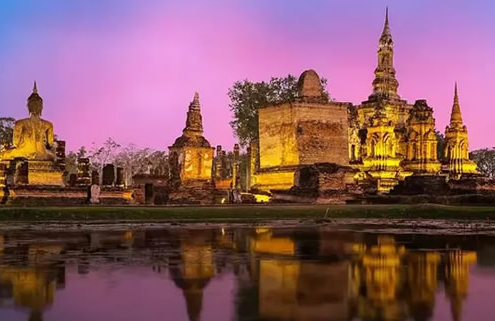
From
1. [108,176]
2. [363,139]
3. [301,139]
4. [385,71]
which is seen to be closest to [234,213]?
[301,139]

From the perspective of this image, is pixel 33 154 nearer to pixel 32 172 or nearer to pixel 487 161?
pixel 32 172

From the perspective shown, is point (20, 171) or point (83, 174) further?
point (83, 174)

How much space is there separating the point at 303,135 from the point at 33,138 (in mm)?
13824

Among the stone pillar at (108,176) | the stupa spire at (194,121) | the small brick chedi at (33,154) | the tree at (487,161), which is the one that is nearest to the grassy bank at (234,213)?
the small brick chedi at (33,154)

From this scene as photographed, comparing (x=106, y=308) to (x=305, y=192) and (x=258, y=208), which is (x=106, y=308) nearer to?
(x=258, y=208)

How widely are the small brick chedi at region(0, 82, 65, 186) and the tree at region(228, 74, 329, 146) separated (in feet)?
84.7

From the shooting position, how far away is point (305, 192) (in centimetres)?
3061

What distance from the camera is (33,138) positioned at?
31.4 meters

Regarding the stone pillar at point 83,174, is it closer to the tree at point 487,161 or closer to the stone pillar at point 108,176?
the stone pillar at point 108,176

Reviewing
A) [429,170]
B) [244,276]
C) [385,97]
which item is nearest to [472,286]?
[244,276]

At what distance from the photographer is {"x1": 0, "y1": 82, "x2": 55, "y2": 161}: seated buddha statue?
1226 inches

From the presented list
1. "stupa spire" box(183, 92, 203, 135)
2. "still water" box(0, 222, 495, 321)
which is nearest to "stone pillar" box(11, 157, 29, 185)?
"stupa spire" box(183, 92, 203, 135)

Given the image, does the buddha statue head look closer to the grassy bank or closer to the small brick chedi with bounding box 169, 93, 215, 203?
the small brick chedi with bounding box 169, 93, 215, 203

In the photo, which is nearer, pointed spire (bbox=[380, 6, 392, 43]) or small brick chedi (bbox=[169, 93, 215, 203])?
small brick chedi (bbox=[169, 93, 215, 203])
